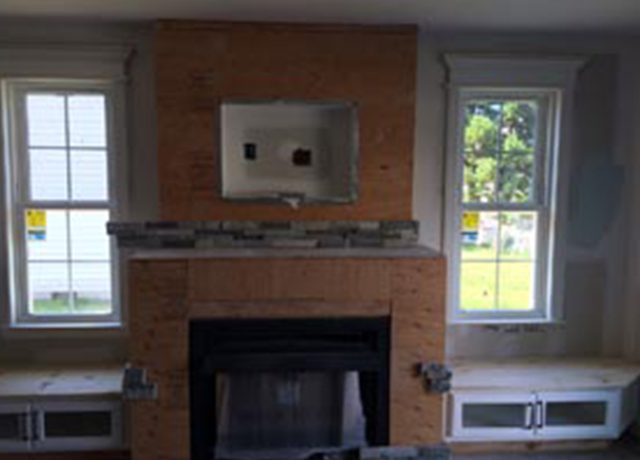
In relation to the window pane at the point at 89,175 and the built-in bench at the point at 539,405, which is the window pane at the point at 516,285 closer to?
the built-in bench at the point at 539,405

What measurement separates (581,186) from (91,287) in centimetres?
308

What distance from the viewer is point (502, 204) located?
3648 millimetres

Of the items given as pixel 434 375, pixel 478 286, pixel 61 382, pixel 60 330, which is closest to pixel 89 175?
pixel 60 330

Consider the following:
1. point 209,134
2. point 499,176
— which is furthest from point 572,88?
point 209,134

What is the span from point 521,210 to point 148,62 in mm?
2430

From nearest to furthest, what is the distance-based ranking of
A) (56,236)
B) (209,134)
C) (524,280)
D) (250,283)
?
(250,283) → (209,134) → (56,236) → (524,280)

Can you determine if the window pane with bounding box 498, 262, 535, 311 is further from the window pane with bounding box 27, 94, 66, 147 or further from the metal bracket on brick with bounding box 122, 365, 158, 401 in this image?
the window pane with bounding box 27, 94, 66, 147

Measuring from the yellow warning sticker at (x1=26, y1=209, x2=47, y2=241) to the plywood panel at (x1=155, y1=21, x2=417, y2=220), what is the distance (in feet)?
2.64

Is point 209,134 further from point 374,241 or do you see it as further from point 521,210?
point 521,210

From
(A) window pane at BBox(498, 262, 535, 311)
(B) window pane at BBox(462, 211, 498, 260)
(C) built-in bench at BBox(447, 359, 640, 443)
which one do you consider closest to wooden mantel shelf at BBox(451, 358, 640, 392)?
(C) built-in bench at BBox(447, 359, 640, 443)

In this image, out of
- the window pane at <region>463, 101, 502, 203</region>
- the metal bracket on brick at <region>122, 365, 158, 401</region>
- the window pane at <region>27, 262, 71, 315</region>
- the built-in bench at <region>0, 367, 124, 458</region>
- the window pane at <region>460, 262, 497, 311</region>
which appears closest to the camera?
the metal bracket on brick at <region>122, 365, 158, 401</region>

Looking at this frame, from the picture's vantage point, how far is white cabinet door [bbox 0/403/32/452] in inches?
118

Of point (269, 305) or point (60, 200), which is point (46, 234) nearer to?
point (60, 200)

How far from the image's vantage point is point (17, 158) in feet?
11.1
